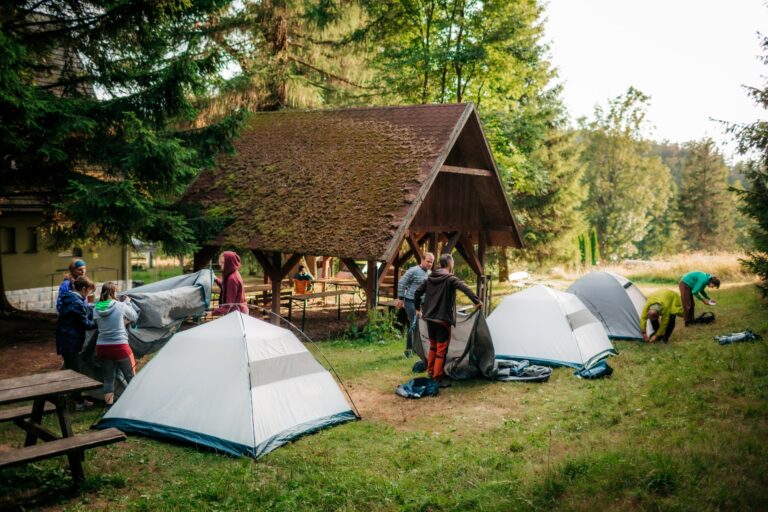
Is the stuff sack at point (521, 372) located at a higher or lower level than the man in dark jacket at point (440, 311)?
lower

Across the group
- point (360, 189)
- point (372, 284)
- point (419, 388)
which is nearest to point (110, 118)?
point (360, 189)

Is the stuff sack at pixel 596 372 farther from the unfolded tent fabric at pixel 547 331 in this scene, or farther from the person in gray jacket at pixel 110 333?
the person in gray jacket at pixel 110 333

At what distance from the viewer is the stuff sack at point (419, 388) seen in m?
9.26

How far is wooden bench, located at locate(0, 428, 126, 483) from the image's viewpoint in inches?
206

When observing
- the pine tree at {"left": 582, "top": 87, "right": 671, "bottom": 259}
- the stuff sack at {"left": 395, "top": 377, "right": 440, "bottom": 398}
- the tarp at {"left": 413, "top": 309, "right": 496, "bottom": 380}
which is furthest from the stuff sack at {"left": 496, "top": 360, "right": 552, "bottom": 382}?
the pine tree at {"left": 582, "top": 87, "right": 671, "bottom": 259}

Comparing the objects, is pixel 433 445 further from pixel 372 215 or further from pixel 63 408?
pixel 372 215

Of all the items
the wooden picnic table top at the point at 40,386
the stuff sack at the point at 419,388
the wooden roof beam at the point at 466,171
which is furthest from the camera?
the wooden roof beam at the point at 466,171

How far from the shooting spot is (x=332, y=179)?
15.0 m

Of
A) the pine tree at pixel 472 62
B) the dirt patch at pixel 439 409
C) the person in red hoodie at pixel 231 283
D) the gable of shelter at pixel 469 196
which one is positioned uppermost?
the pine tree at pixel 472 62

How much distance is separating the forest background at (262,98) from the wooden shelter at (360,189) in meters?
1.39

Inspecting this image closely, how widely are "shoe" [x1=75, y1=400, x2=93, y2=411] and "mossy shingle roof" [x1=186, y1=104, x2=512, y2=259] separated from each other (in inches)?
230

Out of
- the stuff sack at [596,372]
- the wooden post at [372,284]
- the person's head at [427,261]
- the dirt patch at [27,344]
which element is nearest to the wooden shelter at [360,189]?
the wooden post at [372,284]

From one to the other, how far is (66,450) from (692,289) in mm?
13156

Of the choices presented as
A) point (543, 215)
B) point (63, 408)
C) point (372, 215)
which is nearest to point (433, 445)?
point (63, 408)
